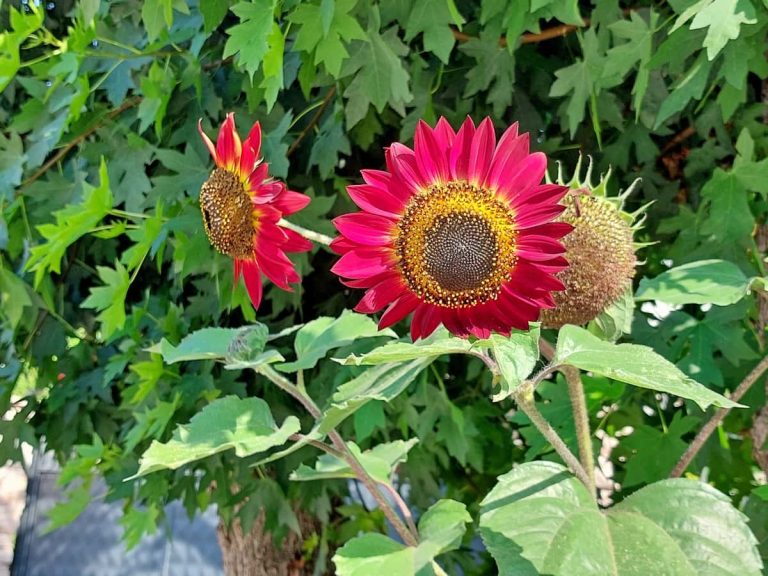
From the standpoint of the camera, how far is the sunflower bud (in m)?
0.41

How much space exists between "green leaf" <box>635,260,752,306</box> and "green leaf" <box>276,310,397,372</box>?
0.17m

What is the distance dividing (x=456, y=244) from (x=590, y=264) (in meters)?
0.08

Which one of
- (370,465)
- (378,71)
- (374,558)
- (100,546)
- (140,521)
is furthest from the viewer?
(100,546)

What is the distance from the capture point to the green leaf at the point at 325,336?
1.65ft

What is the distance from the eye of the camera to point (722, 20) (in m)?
0.57

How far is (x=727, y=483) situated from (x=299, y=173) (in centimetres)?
63

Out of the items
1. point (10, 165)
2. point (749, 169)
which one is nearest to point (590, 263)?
point (749, 169)

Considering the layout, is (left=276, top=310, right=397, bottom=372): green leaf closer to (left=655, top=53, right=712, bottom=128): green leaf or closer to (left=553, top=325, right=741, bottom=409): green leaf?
(left=553, top=325, right=741, bottom=409): green leaf

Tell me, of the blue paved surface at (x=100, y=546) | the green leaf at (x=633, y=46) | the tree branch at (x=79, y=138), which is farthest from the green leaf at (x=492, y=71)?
the blue paved surface at (x=100, y=546)

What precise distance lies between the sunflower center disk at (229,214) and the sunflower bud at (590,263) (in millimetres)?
178

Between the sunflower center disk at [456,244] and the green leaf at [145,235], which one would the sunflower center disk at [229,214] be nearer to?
the sunflower center disk at [456,244]

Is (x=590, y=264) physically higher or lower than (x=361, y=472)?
higher

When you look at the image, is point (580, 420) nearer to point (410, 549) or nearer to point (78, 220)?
point (410, 549)

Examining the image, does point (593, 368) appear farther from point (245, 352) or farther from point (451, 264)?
point (245, 352)
